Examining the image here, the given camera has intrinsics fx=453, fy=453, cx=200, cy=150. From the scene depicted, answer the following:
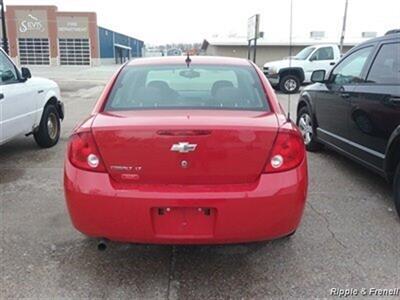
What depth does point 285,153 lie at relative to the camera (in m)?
2.93

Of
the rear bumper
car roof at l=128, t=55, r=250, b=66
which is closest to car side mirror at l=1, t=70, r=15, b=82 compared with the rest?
car roof at l=128, t=55, r=250, b=66

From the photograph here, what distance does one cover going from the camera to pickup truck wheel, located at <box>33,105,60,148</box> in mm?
7027

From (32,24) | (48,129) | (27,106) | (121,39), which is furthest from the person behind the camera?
(121,39)

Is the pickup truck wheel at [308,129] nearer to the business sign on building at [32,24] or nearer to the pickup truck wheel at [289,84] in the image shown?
the pickup truck wheel at [289,84]

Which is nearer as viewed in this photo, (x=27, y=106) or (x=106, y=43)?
(x=27, y=106)

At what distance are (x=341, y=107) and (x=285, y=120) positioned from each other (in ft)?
8.24

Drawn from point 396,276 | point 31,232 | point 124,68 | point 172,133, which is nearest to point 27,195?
point 31,232

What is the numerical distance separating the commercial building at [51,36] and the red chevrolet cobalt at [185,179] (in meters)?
55.2

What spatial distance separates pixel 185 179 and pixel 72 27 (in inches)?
2218

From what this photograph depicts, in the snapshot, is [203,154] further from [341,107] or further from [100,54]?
[100,54]

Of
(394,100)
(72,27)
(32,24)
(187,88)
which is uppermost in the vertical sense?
(32,24)

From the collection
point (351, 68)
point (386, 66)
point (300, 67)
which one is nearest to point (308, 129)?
point (351, 68)

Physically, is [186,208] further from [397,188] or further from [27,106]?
[27,106]

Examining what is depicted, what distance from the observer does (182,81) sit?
153 inches
